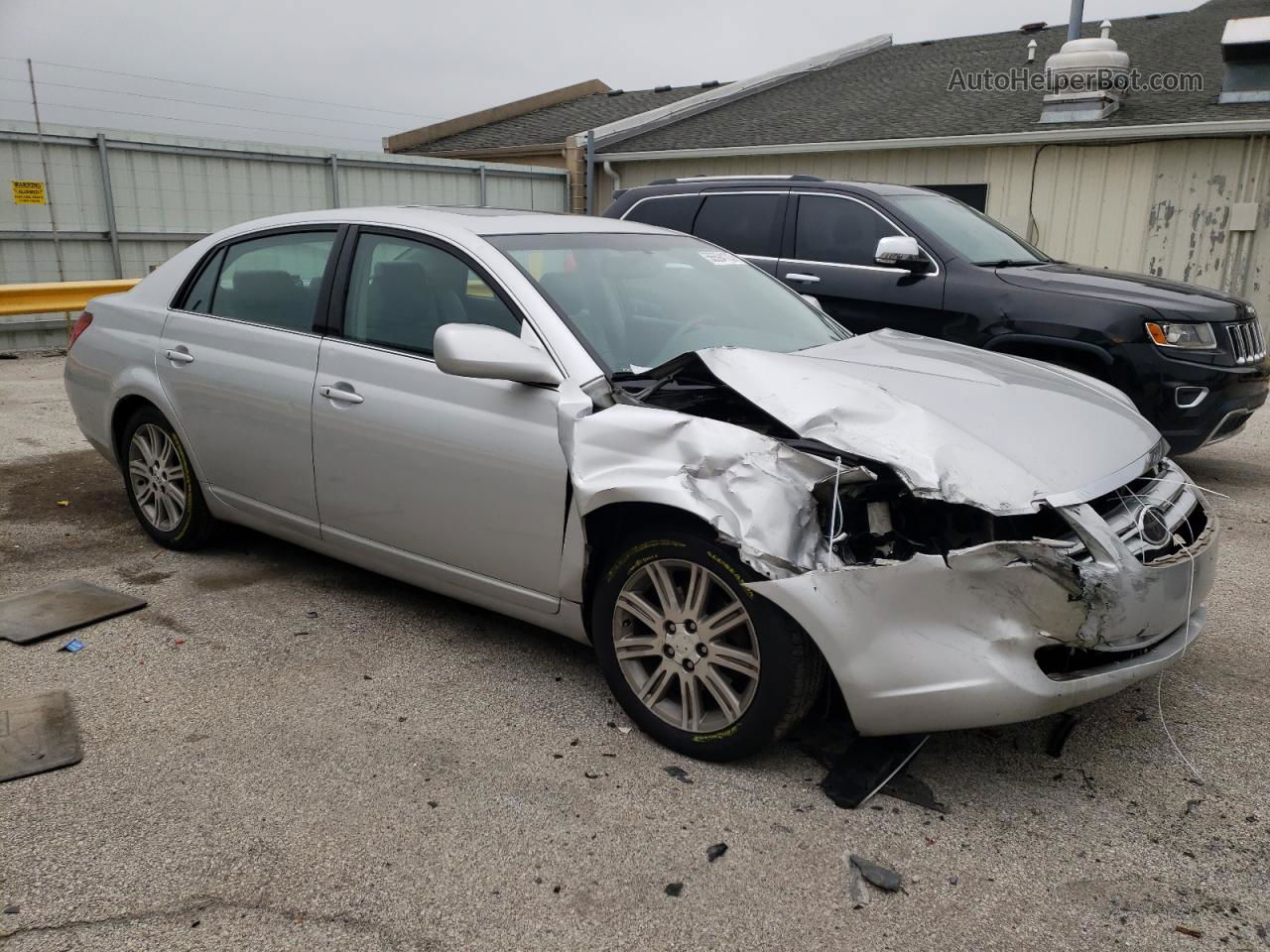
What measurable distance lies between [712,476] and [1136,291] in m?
4.59

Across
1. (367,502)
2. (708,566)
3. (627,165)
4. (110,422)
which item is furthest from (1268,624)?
(627,165)

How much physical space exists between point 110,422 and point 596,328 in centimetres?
290

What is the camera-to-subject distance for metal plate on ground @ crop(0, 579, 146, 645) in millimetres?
4066

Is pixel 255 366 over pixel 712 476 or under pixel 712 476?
over

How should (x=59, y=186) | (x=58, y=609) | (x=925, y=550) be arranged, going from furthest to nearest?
(x=59, y=186), (x=58, y=609), (x=925, y=550)

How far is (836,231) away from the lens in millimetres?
7285

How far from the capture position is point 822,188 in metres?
7.41

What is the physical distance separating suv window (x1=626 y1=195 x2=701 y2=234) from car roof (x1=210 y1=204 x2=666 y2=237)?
3.47 m

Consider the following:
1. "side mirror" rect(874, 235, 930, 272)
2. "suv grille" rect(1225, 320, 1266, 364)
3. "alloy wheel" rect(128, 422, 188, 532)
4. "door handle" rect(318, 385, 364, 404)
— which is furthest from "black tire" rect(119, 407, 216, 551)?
"suv grille" rect(1225, 320, 1266, 364)

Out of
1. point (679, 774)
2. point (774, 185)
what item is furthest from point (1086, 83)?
point (679, 774)

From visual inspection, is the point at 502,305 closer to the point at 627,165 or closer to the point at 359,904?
the point at 359,904

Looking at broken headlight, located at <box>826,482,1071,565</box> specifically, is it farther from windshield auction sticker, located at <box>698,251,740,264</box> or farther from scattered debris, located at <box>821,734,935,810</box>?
windshield auction sticker, located at <box>698,251,740,264</box>

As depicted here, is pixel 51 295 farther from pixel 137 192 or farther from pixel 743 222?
pixel 743 222

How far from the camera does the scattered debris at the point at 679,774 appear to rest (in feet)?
10.0
